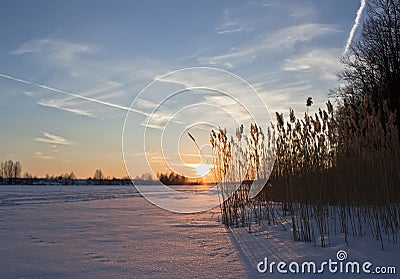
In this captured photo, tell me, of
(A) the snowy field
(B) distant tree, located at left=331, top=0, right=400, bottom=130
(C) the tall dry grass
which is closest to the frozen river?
(A) the snowy field

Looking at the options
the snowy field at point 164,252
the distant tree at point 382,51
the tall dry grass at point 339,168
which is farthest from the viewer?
the distant tree at point 382,51

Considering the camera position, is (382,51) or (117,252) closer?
(117,252)

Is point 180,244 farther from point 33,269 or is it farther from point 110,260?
point 33,269

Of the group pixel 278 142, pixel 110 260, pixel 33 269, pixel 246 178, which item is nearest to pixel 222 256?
pixel 110 260

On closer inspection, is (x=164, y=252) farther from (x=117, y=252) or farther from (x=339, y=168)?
(x=339, y=168)

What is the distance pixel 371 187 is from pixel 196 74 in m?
3.27

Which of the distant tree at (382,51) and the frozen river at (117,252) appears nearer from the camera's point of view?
the frozen river at (117,252)

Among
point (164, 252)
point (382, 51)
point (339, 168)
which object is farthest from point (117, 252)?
point (382, 51)

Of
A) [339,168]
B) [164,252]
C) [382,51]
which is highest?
[382,51]

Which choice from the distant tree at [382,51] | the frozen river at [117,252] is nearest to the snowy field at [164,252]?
the frozen river at [117,252]

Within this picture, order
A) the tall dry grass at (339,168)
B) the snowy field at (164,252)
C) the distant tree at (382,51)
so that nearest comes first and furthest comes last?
the snowy field at (164,252)
the tall dry grass at (339,168)
the distant tree at (382,51)

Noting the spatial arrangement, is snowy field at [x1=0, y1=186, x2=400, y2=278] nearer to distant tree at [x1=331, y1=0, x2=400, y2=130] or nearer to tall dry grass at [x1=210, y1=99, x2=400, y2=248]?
tall dry grass at [x1=210, y1=99, x2=400, y2=248]

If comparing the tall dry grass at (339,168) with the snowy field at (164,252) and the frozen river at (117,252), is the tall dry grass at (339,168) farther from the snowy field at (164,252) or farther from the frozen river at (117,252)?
the frozen river at (117,252)

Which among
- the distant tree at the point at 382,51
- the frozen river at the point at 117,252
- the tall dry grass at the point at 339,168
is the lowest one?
the frozen river at the point at 117,252
